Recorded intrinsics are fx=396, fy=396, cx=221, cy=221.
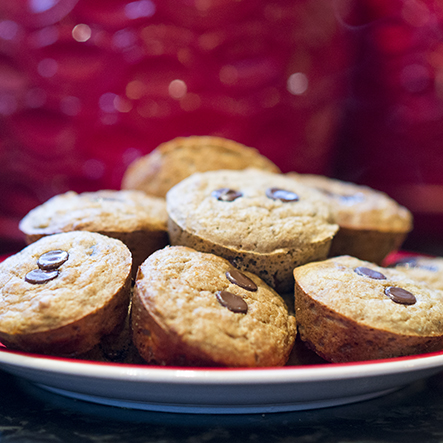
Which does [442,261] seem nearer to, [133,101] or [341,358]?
[341,358]

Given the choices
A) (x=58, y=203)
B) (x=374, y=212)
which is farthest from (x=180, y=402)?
(x=374, y=212)

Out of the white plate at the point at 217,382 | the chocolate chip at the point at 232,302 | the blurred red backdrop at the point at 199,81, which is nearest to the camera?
the white plate at the point at 217,382

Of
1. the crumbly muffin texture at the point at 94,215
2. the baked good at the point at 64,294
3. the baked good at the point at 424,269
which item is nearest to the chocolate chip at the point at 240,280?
the baked good at the point at 64,294

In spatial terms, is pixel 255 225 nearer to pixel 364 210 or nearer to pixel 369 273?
pixel 369 273

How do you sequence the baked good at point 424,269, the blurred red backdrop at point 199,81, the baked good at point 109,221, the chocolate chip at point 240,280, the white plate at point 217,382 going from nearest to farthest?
the white plate at point 217,382 < the chocolate chip at point 240,280 < the baked good at point 109,221 < the baked good at point 424,269 < the blurred red backdrop at point 199,81

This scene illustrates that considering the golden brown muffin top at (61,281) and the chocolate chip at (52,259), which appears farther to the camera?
the chocolate chip at (52,259)

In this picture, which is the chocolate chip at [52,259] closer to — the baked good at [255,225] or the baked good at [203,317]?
the baked good at [203,317]

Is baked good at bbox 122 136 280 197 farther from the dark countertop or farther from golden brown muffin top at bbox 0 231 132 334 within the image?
the dark countertop
